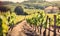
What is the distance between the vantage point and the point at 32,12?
12.3 ft

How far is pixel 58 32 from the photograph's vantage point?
12.2ft

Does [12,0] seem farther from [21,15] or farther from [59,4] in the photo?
[59,4]

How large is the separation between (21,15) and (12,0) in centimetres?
34

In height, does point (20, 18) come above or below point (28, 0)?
below

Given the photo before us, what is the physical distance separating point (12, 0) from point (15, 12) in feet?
0.79

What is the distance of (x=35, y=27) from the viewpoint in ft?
12.2

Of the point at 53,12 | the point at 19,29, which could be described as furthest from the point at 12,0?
the point at 53,12

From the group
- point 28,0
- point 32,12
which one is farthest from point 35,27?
point 28,0

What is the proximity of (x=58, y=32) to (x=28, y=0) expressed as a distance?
86 cm

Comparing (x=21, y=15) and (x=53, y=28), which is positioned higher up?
(x=21, y=15)

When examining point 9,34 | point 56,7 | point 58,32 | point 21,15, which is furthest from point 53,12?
point 9,34

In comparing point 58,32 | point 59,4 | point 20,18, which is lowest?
point 58,32

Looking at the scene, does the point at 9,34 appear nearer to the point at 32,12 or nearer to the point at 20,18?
the point at 20,18

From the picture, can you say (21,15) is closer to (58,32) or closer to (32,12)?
(32,12)
